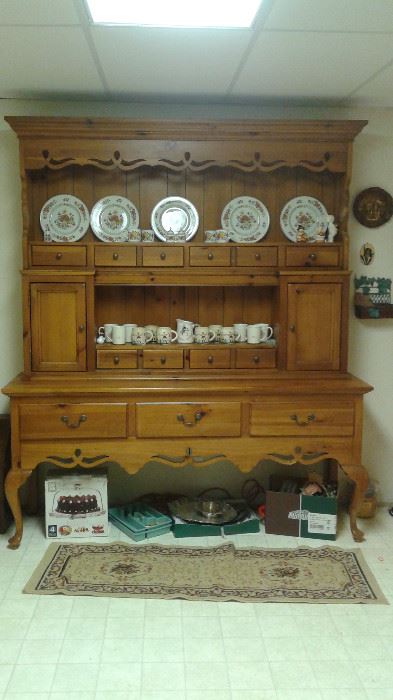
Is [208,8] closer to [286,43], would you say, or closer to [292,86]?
[286,43]

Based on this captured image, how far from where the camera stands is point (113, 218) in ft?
10.9

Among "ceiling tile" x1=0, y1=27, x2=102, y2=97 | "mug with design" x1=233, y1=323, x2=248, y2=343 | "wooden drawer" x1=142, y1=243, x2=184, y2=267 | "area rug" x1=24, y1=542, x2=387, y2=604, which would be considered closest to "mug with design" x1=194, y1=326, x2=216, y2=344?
"mug with design" x1=233, y1=323, x2=248, y2=343

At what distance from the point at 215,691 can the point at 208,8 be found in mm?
2185

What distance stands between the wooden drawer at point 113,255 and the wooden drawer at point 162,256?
0.19 ft

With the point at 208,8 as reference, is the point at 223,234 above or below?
below

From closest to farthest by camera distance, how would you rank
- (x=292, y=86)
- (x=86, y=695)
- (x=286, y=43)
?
(x=86, y=695) < (x=286, y=43) < (x=292, y=86)

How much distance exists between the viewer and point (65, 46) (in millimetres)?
2520

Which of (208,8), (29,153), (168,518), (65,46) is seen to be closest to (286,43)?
(208,8)

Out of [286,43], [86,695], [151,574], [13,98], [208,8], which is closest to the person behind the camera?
[86,695]

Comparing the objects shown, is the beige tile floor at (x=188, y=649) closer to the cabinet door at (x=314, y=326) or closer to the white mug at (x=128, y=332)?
the cabinet door at (x=314, y=326)

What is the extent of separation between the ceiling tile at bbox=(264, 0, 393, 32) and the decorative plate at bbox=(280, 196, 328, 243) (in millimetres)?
1080

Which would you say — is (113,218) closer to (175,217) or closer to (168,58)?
(175,217)

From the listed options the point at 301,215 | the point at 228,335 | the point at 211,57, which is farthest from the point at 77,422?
the point at 211,57

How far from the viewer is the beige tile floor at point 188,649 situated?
208 cm
